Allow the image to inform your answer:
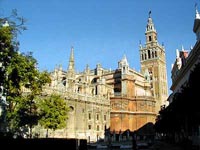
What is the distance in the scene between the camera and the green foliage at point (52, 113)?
1527 inches

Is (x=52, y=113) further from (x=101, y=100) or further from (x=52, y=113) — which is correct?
(x=101, y=100)

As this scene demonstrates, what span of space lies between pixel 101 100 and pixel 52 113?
30.8 meters

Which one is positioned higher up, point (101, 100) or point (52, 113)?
point (101, 100)

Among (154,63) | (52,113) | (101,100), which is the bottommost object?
(52,113)

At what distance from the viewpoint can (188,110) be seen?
25.8m

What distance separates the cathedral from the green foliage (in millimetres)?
11666

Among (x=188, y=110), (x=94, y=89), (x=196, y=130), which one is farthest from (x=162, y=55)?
(x=188, y=110)

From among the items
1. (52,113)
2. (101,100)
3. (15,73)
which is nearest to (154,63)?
(101,100)

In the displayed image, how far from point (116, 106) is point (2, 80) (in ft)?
189

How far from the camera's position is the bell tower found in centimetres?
11038

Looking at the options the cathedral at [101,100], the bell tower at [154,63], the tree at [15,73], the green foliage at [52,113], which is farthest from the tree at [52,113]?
the bell tower at [154,63]

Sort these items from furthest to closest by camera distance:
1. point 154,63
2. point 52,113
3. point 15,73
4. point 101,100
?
point 154,63, point 101,100, point 52,113, point 15,73

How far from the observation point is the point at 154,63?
114250 mm

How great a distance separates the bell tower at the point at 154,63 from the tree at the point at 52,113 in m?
70.7
